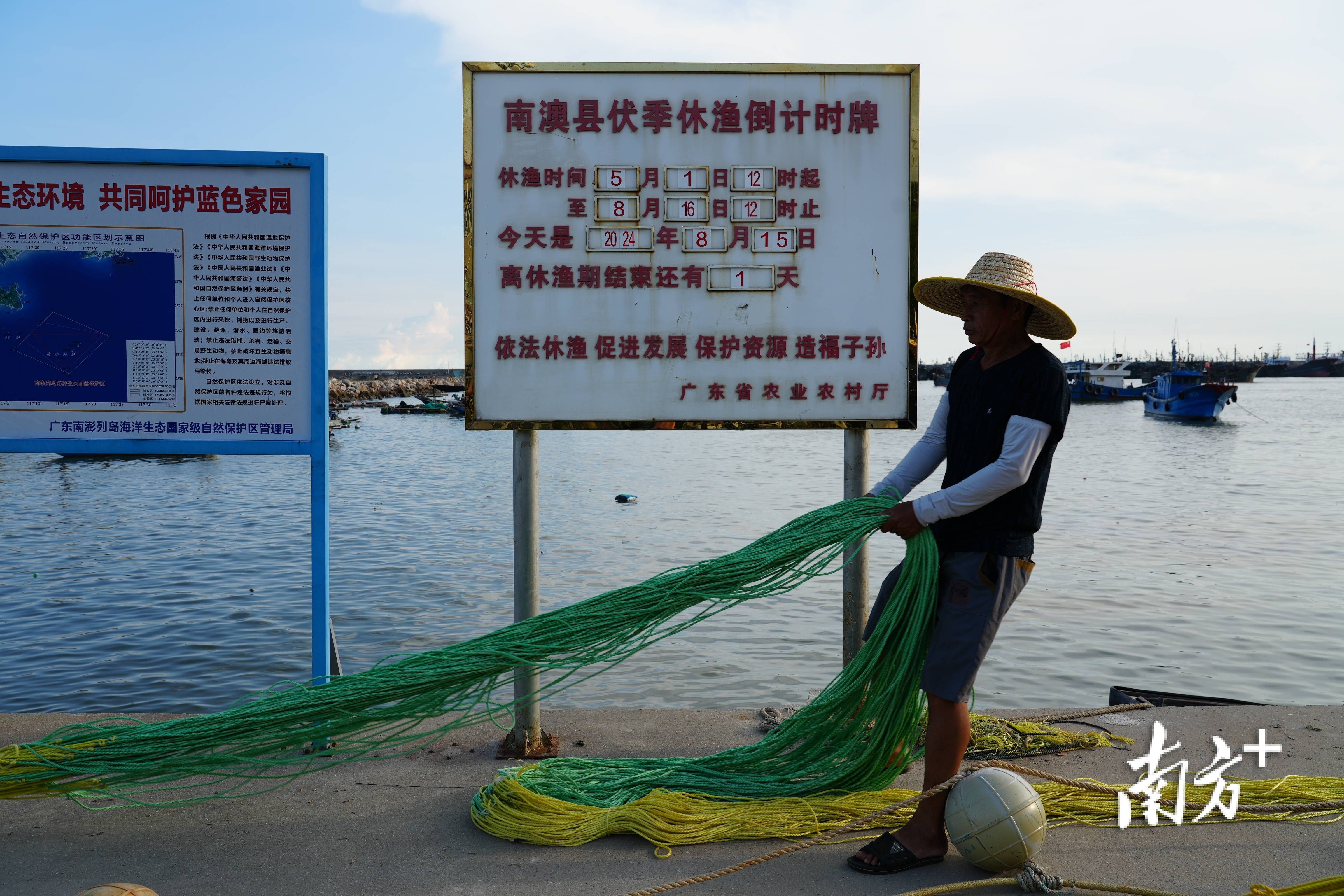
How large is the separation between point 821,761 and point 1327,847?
1652 mm

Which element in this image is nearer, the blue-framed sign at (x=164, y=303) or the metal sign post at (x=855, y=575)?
the blue-framed sign at (x=164, y=303)

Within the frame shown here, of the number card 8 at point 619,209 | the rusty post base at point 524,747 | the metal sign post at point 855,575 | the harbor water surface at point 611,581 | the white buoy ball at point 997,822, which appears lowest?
the harbor water surface at point 611,581

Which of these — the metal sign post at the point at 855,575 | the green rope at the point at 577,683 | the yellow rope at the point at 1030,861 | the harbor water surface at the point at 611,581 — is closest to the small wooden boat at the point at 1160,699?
the yellow rope at the point at 1030,861

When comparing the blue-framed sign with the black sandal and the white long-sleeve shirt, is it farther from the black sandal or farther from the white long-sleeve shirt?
the white long-sleeve shirt

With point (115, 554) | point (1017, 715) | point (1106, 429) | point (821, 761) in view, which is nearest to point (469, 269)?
point (821, 761)

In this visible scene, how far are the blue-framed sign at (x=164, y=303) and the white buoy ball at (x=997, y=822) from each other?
Answer: 256 centimetres

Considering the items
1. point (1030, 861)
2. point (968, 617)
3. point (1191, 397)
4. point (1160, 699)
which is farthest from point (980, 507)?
point (1191, 397)

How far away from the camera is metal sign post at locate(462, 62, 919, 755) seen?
3920 millimetres

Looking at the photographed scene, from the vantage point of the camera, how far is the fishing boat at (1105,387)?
7025 cm

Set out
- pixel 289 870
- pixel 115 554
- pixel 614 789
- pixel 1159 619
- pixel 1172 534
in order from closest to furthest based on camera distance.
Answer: pixel 289 870 < pixel 614 789 < pixel 1159 619 < pixel 115 554 < pixel 1172 534

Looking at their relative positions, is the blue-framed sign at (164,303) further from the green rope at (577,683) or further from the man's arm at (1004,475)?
the man's arm at (1004,475)

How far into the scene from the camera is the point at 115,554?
13070mm

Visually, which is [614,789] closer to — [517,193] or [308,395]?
[308,395]

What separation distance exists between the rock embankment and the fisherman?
68234mm
